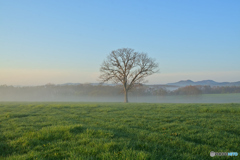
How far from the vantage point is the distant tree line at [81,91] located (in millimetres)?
83188

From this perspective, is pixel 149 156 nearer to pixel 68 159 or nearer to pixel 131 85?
pixel 68 159

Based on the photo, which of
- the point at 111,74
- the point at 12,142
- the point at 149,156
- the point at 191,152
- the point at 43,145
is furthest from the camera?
the point at 111,74

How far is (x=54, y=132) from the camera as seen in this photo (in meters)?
7.36

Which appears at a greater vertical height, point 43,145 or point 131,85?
point 131,85

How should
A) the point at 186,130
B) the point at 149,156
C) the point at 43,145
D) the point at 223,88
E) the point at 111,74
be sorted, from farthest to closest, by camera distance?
the point at 223,88 → the point at 111,74 → the point at 186,130 → the point at 43,145 → the point at 149,156

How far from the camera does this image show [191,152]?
5293 millimetres

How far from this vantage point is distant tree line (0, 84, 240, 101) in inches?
3275

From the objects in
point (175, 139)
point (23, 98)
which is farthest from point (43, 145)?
point (23, 98)

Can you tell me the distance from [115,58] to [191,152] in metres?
37.1

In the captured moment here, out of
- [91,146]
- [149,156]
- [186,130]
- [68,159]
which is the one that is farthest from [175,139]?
[68,159]

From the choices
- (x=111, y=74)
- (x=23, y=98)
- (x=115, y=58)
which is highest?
(x=115, y=58)

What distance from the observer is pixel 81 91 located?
344 feet

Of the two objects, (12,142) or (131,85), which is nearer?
(12,142)

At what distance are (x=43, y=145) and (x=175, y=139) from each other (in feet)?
16.5
